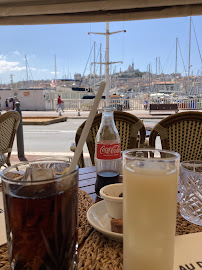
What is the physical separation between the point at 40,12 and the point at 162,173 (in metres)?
2.30

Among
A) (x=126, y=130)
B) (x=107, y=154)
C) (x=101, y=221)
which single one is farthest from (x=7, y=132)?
(x=101, y=221)

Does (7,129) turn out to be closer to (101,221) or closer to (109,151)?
(109,151)

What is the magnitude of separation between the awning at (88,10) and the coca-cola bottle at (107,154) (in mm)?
1555

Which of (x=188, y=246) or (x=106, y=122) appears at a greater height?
(x=106, y=122)

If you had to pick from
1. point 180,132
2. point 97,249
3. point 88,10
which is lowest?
point 97,249

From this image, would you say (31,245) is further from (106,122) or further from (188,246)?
→ (106,122)

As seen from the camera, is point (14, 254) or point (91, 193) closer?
point (14, 254)

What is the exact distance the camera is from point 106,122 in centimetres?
106

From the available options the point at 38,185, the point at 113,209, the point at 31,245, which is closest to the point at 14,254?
the point at 31,245

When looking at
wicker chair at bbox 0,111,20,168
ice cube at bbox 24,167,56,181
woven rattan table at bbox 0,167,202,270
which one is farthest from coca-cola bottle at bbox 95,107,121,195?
wicker chair at bbox 0,111,20,168

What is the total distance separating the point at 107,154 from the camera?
960 millimetres

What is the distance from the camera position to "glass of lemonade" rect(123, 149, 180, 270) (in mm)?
462

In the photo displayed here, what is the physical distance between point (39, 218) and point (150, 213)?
0.67 feet

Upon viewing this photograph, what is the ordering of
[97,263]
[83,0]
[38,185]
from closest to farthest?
1. [38,185]
2. [97,263]
3. [83,0]
